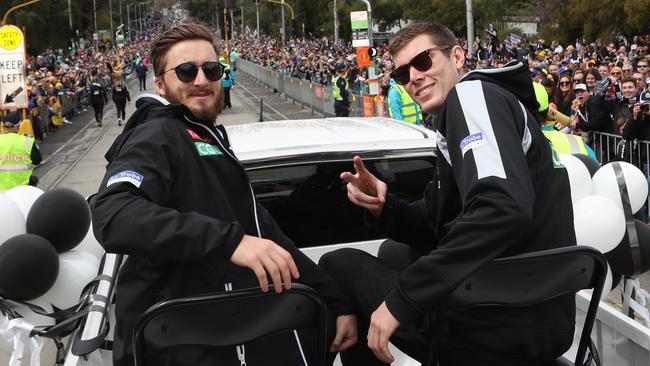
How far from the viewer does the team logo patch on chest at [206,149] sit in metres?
2.19

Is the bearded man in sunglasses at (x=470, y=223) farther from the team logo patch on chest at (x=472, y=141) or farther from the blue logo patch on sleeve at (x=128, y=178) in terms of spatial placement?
the blue logo patch on sleeve at (x=128, y=178)

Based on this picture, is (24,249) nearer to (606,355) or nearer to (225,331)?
(225,331)

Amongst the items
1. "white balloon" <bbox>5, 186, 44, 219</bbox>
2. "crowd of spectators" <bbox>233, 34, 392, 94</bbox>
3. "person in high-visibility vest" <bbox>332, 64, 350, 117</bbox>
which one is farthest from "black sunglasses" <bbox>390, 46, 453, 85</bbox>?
"person in high-visibility vest" <bbox>332, 64, 350, 117</bbox>

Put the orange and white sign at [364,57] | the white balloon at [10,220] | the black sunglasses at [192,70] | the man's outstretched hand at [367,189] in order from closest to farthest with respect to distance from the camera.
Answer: the black sunglasses at [192,70] → the man's outstretched hand at [367,189] → the white balloon at [10,220] → the orange and white sign at [364,57]

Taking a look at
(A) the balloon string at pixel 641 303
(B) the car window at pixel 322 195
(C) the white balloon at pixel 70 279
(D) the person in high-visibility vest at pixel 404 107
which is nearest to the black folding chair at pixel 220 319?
(C) the white balloon at pixel 70 279

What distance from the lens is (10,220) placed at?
3656mm

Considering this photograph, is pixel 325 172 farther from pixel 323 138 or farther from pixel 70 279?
pixel 70 279

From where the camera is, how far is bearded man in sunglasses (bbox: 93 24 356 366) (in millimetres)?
1910

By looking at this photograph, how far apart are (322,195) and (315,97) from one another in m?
23.9

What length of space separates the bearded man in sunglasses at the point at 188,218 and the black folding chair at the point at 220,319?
6 cm

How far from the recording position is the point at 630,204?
366 cm

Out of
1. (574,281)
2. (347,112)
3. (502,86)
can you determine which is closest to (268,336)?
(574,281)

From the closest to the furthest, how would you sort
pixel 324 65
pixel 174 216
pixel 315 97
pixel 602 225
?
pixel 174 216 → pixel 602 225 → pixel 315 97 → pixel 324 65

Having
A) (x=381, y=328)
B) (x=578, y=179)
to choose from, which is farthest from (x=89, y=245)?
(x=578, y=179)
